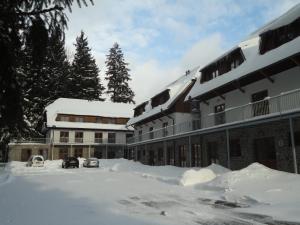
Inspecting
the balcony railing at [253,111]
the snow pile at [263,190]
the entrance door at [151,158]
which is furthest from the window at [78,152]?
the snow pile at [263,190]

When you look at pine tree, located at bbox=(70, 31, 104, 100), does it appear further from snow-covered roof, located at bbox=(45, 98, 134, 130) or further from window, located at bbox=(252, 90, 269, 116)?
window, located at bbox=(252, 90, 269, 116)

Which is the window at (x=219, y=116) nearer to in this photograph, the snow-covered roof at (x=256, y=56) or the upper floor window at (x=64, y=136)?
the snow-covered roof at (x=256, y=56)

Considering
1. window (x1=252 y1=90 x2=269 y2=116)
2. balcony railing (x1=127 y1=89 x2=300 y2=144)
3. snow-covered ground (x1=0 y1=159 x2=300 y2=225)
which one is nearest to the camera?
snow-covered ground (x1=0 y1=159 x2=300 y2=225)

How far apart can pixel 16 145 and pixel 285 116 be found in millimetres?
45898

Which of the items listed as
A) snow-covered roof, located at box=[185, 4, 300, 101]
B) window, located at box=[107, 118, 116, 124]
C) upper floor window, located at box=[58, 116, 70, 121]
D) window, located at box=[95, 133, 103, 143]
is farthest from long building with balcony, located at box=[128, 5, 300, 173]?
upper floor window, located at box=[58, 116, 70, 121]

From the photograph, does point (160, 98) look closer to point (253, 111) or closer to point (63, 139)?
point (253, 111)

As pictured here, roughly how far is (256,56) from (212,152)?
8.67 metres

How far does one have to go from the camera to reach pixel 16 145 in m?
52.3

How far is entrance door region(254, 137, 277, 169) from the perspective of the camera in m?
20.0

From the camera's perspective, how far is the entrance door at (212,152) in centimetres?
2592

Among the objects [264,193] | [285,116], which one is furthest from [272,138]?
[264,193]

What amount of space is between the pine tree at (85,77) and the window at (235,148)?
2105 inches

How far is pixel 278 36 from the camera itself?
20.7 m

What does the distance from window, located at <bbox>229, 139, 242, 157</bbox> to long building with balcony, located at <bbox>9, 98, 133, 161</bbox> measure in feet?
102
